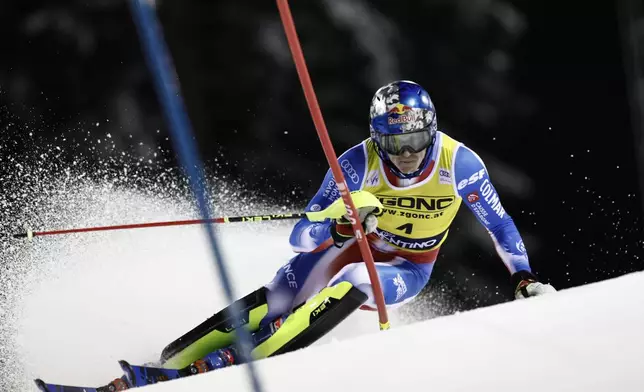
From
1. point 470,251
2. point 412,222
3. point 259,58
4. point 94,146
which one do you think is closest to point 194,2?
point 259,58

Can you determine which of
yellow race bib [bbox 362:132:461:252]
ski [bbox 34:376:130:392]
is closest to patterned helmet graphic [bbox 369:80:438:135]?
yellow race bib [bbox 362:132:461:252]

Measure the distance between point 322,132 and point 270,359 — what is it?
480 mm

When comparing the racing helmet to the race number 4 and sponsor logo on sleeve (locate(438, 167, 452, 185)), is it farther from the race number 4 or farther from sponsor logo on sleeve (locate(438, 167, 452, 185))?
the race number 4

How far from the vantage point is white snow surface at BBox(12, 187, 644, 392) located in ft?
3.66

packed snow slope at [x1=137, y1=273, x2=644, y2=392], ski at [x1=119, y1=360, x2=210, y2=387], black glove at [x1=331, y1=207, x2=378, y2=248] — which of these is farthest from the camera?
black glove at [x1=331, y1=207, x2=378, y2=248]

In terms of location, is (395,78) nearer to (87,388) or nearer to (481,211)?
(481,211)

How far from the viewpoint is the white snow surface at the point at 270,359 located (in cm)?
112

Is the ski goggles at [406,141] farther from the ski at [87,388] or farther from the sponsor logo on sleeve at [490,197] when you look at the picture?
the ski at [87,388]

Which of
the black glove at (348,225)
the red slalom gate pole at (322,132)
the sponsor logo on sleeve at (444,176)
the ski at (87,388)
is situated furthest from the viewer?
the sponsor logo on sleeve at (444,176)

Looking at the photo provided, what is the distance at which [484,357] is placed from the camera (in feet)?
3.85

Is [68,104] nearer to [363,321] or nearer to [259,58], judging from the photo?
[259,58]

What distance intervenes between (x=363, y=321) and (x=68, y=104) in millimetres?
1641

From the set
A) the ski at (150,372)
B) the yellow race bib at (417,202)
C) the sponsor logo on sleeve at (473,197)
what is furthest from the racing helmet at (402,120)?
the ski at (150,372)

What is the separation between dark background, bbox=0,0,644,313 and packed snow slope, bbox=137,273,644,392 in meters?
1.38
